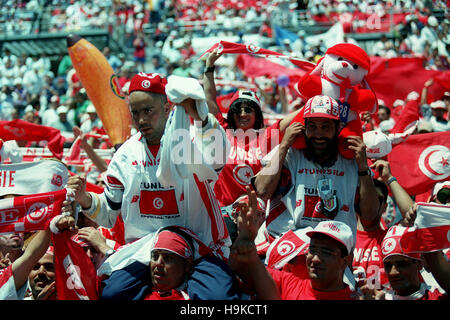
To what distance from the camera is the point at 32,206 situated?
4.45 meters

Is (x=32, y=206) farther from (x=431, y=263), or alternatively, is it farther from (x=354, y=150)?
(x=431, y=263)

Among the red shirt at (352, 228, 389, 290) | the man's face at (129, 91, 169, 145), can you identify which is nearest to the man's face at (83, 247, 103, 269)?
the man's face at (129, 91, 169, 145)

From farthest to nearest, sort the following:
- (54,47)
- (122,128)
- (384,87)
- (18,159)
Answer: (54,47) < (384,87) < (122,128) < (18,159)

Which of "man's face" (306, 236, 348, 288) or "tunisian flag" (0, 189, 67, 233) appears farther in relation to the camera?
"tunisian flag" (0, 189, 67, 233)

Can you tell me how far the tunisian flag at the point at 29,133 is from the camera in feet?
21.3

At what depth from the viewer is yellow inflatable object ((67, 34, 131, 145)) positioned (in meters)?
6.94

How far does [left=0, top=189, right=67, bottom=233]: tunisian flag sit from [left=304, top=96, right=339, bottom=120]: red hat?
5.57 ft

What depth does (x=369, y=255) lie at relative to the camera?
5109 millimetres

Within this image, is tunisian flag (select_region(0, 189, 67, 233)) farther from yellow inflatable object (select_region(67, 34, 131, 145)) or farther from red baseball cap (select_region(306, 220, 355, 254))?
yellow inflatable object (select_region(67, 34, 131, 145))

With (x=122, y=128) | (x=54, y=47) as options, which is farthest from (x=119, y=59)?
(x=122, y=128)

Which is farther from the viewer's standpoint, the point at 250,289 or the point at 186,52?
the point at 186,52

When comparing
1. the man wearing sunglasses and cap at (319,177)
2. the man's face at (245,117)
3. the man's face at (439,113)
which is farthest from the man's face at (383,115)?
the man wearing sunglasses and cap at (319,177)
